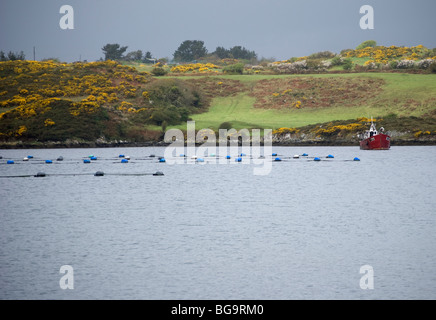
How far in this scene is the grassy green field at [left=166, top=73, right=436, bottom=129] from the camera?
99812mm

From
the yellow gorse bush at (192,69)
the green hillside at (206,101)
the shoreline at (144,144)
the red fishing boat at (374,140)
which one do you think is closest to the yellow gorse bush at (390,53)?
the green hillside at (206,101)

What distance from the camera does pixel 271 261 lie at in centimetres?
1961

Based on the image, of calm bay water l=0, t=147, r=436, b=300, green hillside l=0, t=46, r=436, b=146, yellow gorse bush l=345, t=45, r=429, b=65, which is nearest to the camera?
calm bay water l=0, t=147, r=436, b=300

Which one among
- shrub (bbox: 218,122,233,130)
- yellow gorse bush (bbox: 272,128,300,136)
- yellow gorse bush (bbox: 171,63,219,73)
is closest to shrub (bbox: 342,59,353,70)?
yellow gorse bush (bbox: 171,63,219,73)

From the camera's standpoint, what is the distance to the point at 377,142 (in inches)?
3115

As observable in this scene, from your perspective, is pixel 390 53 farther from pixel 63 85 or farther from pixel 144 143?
pixel 144 143

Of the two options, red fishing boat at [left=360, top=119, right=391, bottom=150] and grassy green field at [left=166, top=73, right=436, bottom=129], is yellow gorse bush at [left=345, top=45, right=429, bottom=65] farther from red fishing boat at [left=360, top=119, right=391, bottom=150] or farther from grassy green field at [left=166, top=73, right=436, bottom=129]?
red fishing boat at [left=360, top=119, right=391, bottom=150]

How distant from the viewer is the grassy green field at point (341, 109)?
3930 inches

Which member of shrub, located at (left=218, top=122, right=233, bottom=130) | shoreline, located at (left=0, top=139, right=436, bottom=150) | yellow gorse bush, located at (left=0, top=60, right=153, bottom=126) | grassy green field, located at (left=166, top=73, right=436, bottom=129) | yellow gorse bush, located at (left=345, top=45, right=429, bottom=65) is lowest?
shoreline, located at (left=0, top=139, right=436, bottom=150)

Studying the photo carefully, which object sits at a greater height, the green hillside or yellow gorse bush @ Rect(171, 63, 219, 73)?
yellow gorse bush @ Rect(171, 63, 219, 73)

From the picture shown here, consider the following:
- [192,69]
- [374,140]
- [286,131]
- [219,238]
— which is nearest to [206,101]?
[286,131]

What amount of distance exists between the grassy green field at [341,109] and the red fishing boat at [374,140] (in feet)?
60.7

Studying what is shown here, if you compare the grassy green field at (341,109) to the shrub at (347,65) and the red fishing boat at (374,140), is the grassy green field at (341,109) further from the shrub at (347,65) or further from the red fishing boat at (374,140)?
the red fishing boat at (374,140)
